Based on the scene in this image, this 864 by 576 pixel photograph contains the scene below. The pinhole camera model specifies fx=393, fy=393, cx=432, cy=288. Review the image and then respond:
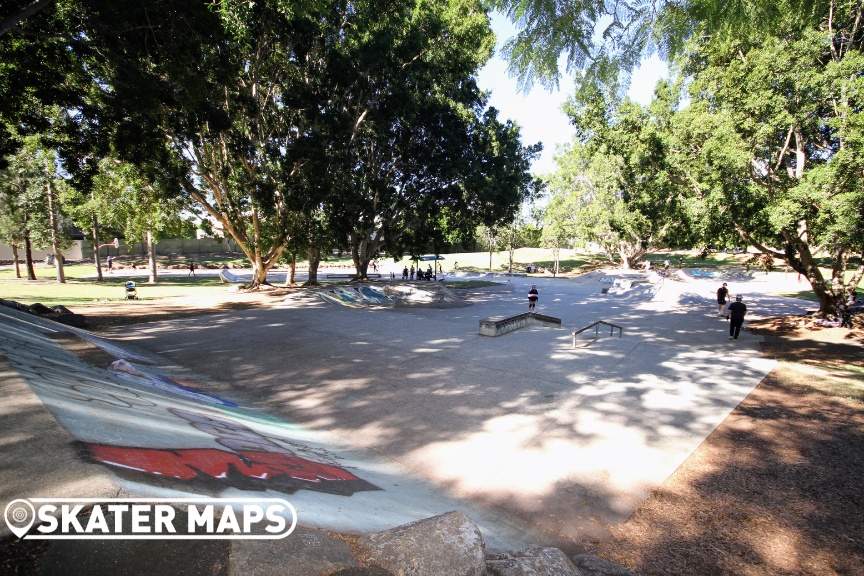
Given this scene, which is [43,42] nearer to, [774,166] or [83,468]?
[83,468]

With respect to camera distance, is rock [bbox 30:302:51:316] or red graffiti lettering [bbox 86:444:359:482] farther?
rock [bbox 30:302:51:316]

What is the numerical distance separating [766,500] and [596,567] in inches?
120

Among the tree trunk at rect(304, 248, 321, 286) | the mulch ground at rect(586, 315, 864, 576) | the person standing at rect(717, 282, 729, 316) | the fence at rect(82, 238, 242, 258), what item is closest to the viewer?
the mulch ground at rect(586, 315, 864, 576)

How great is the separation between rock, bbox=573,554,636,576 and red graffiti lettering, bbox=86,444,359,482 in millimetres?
2686

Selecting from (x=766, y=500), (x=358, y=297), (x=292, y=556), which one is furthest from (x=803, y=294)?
(x=292, y=556)

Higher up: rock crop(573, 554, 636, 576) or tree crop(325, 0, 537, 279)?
tree crop(325, 0, 537, 279)

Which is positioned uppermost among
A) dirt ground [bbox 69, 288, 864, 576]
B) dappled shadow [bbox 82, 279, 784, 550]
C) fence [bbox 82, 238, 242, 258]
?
fence [bbox 82, 238, 242, 258]

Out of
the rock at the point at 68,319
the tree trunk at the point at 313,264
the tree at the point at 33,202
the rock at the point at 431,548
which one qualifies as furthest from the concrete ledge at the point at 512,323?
the tree at the point at 33,202

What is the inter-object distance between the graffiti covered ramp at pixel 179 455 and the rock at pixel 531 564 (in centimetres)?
72

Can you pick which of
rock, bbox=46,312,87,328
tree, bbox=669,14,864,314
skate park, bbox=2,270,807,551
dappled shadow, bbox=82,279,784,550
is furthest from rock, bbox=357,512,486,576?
rock, bbox=46,312,87,328

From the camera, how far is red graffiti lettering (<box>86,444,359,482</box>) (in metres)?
3.02

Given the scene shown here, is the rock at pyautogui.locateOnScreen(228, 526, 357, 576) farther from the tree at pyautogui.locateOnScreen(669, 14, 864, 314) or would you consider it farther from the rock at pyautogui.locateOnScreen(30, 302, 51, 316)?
the rock at pyautogui.locateOnScreen(30, 302, 51, 316)

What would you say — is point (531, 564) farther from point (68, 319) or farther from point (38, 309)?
point (38, 309)

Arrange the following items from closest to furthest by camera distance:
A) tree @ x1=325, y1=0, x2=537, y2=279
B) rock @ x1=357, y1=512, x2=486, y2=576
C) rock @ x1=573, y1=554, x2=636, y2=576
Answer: rock @ x1=357, y1=512, x2=486, y2=576, rock @ x1=573, y1=554, x2=636, y2=576, tree @ x1=325, y1=0, x2=537, y2=279
